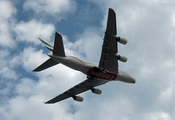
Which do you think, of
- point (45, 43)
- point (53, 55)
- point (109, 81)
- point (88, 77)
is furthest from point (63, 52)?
point (109, 81)

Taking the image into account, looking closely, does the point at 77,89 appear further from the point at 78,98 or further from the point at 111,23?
the point at 111,23

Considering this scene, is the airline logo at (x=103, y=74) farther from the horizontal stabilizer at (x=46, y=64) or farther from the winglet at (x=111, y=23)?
the winglet at (x=111, y=23)

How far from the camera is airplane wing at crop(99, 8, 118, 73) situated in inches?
949

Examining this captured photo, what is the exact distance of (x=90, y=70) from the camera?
30.7m

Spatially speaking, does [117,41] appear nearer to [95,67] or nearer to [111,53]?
[111,53]

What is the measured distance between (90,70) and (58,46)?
7.16 metres

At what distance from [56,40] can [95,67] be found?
822 cm

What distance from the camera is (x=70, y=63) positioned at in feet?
94.8

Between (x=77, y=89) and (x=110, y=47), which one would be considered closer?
(x=110, y=47)

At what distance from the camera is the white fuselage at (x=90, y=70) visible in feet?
93.5

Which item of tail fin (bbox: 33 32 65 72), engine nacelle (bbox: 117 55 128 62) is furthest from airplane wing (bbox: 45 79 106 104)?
tail fin (bbox: 33 32 65 72)

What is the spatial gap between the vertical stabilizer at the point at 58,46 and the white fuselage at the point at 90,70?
67 centimetres

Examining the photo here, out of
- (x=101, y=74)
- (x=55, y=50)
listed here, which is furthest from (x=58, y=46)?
(x=101, y=74)

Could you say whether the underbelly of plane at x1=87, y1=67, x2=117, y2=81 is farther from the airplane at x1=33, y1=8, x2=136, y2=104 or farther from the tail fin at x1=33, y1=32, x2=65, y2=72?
the tail fin at x1=33, y1=32, x2=65, y2=72
